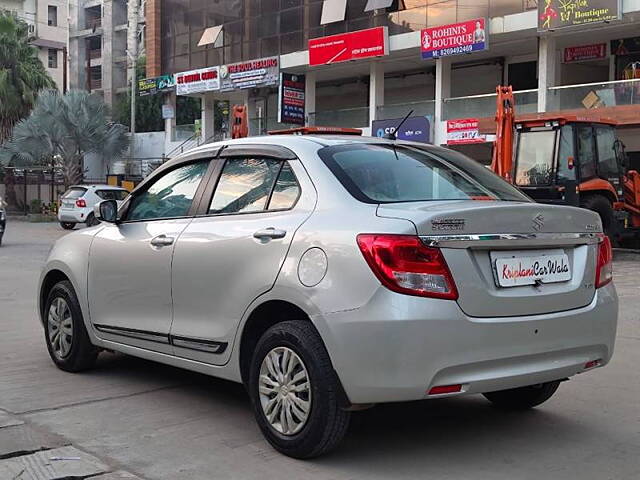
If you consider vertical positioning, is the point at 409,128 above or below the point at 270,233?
above

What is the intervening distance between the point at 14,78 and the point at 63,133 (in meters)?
6.95

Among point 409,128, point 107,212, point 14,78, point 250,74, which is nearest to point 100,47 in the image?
point 14,78

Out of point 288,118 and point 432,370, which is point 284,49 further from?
point 432,370

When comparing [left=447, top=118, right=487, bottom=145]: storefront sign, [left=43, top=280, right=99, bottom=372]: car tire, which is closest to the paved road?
[left=43, top=280, right=99, bottom=372]: car tire

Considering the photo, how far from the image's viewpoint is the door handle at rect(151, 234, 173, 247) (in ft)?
16.5

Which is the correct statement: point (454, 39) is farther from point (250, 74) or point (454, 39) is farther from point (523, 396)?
point (523, 396)

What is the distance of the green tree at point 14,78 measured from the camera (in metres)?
38.8

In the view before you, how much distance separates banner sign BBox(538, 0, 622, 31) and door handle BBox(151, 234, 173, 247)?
20600 mm

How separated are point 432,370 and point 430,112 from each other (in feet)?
83.2

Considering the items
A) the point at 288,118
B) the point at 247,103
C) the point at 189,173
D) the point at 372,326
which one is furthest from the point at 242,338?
the point at 247,103

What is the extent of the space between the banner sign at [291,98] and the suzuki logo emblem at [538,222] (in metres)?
28.1

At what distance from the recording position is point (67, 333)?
19.9ft

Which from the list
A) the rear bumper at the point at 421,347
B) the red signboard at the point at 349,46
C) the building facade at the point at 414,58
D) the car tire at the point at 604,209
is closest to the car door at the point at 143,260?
the rear bumper at the point at 421,347

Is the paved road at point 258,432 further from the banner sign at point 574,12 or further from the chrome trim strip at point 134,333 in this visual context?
the banner sign at point 574,12
